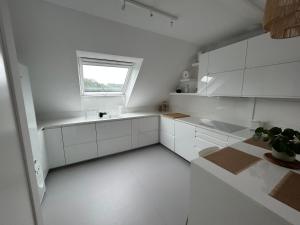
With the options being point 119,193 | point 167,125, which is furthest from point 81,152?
point 167,125

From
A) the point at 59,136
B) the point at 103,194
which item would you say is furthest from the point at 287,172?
the point at 59,136

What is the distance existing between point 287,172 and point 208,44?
2.57m

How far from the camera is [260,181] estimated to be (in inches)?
33.3

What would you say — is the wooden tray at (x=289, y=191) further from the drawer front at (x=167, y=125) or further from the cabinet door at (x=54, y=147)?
the cabinet door at (x=54, y=147)

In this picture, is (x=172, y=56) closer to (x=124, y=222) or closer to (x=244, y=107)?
(x=244, y=107)

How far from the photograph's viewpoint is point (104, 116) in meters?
3.09

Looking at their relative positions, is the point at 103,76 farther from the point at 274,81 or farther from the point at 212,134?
the point at 274,81

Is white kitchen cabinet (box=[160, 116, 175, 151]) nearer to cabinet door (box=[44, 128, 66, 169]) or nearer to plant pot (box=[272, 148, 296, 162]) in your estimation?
plant pot (box=[272, 148, 296, 162])

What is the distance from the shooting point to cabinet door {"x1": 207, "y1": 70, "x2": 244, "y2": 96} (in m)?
1.98

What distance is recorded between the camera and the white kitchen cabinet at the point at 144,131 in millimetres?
3131

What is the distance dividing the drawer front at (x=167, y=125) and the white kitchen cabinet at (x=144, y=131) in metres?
0.13

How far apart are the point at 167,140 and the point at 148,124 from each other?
595 millimetres

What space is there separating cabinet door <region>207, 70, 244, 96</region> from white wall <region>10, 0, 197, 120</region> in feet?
3.26

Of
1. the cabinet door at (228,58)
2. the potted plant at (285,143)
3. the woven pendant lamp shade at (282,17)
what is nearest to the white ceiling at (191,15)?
the cabinet door at (228,58)
